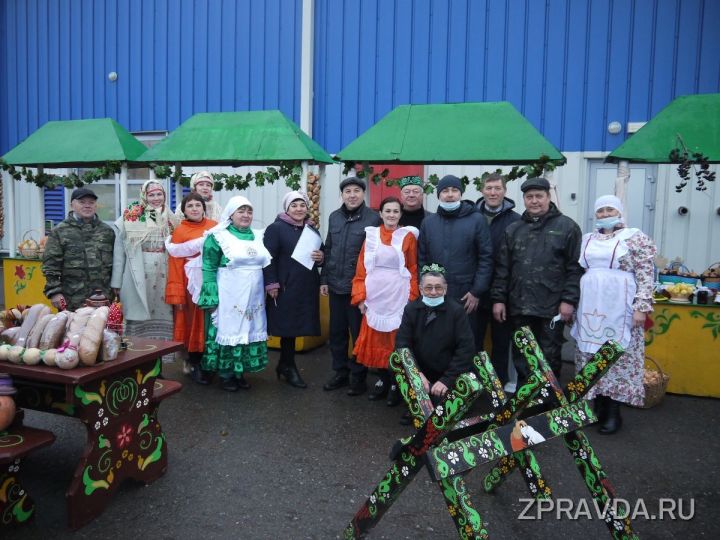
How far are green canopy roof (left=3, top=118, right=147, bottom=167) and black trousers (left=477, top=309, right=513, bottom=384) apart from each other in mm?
4700

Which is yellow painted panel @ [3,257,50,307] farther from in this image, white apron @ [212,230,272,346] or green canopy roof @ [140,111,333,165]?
white apron @ [212,230,272,346]

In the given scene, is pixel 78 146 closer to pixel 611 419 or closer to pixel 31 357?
pixel 31 357

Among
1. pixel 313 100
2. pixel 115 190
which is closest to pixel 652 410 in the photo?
pixel 313 100

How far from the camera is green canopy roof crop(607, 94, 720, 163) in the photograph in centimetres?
488

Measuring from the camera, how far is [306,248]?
4.74 meters

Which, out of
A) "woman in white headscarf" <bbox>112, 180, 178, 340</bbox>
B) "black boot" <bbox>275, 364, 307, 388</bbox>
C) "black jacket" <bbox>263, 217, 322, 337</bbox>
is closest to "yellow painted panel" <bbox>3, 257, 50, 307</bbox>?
"woman in white headscarf" <bbox>112, 180, 178, 340</bbox>

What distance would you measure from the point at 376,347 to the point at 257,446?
4.05 feet

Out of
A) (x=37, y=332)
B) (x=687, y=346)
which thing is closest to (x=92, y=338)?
(x=37, y=332)

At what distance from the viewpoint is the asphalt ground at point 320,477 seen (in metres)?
2.71

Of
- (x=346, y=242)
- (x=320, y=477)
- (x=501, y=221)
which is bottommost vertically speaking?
(x=320, y=477)

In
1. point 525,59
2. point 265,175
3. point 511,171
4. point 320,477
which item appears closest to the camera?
point 320,477

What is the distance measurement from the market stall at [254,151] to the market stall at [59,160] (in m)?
0.73

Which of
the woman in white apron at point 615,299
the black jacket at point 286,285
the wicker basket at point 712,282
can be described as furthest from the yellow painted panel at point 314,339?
the wicker basket at point 712,282

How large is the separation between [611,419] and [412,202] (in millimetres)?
2377
